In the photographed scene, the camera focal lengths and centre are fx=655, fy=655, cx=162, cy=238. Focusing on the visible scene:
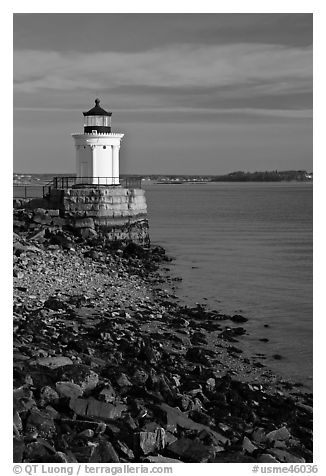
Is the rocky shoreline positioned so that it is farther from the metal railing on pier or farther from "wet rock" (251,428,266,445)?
the metal railing on pier

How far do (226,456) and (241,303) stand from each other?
667 cm

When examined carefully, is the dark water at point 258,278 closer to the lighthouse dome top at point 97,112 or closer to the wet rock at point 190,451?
the wet rock at point 190,451

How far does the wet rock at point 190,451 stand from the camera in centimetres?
440

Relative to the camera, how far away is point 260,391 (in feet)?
21.3

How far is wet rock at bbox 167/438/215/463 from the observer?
440 centimetres

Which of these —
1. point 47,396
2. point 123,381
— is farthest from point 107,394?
point 47,396

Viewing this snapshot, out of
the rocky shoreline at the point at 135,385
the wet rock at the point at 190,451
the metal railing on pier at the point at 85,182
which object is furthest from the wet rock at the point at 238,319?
the metal railing on pier at the point at 85,182

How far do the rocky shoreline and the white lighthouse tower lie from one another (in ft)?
19.8


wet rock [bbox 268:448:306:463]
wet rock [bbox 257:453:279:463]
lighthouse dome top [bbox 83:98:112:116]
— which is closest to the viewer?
wet rock [bbox 257:453:279:463]

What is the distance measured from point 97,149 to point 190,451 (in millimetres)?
11908

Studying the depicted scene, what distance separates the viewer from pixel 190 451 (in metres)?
4.44

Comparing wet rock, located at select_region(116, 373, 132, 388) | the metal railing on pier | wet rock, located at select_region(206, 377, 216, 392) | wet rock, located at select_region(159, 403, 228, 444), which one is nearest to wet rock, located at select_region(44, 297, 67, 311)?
wet rock, located at select_region(206, 377, 216, 392)

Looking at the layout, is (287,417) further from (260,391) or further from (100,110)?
(100,110)

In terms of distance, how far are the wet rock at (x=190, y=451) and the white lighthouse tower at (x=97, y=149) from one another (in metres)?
11.8
